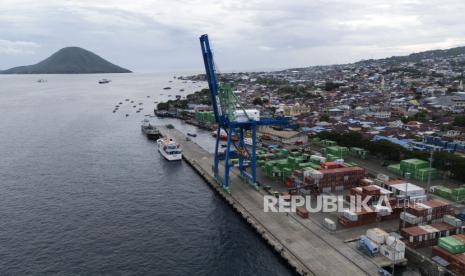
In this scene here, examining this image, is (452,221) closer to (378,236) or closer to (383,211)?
(383,211)

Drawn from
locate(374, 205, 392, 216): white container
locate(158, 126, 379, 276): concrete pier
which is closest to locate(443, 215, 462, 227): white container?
locate(374, 205, 392, 216): white container

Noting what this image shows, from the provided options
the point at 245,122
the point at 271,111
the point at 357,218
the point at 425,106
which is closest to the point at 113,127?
the point at 271,111

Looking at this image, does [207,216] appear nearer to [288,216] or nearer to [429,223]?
[288,216]

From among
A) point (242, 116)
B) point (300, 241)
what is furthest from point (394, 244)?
point (242, 116)

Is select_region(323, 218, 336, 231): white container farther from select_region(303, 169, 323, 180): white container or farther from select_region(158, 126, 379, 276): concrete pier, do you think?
select_region(303, 169, 323, 180): white container

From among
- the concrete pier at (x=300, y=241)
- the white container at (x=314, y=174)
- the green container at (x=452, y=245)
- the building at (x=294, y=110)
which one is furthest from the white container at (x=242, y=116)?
the building at (x=294, y=110)
